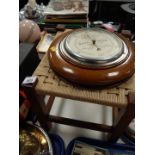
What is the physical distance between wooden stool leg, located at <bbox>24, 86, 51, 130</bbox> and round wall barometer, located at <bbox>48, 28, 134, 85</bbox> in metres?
0.12

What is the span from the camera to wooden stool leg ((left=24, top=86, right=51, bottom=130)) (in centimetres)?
64

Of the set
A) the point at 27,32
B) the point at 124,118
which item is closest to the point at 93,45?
the point at 124,118

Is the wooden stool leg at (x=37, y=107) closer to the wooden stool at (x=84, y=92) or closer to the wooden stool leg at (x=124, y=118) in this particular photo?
the wooden stool at (x=84, y=92)

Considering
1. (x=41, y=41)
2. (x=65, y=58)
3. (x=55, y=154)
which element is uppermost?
(x=65, y=58)

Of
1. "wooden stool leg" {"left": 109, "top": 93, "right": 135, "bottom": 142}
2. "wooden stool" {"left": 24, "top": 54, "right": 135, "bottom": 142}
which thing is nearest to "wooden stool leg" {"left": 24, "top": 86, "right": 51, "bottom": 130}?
"wooden stool" {"left": 24, "top": 54, "right": 135, "bottom": 142}

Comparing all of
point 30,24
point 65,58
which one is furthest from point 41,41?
point 65,58

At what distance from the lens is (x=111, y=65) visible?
0.62 m

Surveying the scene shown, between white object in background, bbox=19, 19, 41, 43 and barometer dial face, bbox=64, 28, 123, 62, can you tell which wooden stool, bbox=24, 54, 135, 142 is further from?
white object in background, bbox=19, 19, 41, 43

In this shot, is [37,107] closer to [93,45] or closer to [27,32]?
[93,45]

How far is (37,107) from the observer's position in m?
0.77
